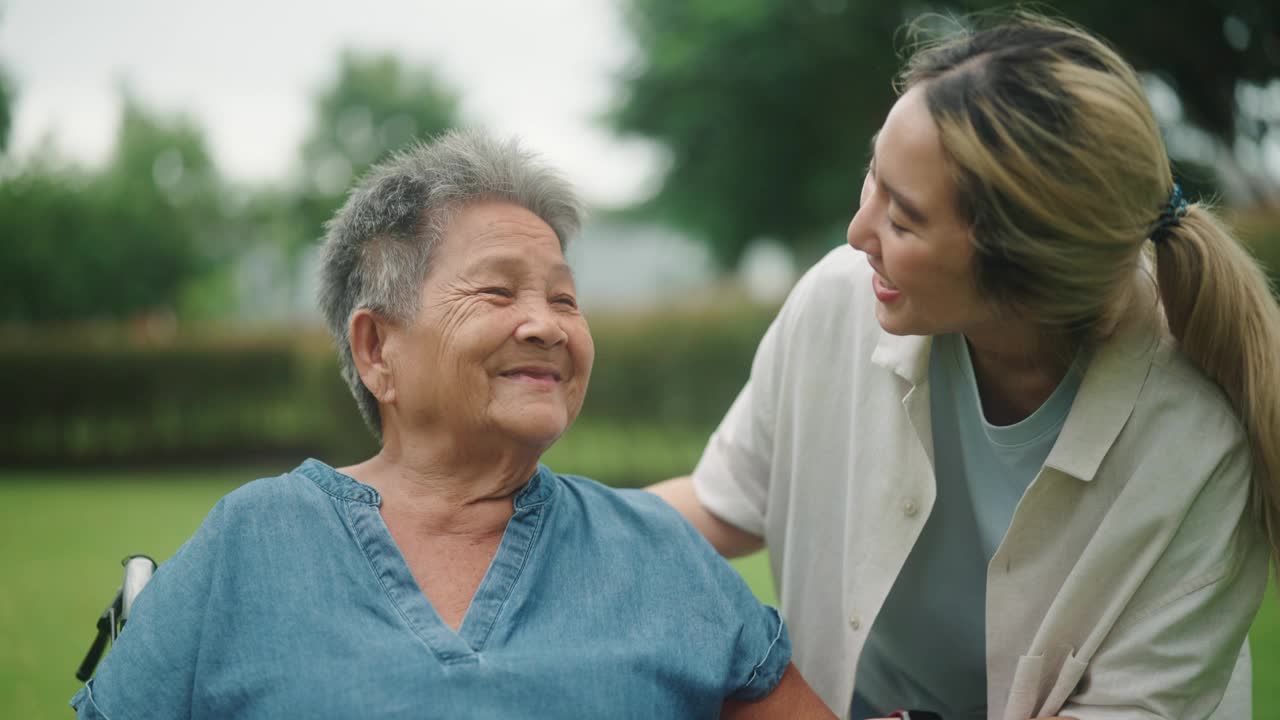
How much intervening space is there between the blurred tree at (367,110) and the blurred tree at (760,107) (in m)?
16.4

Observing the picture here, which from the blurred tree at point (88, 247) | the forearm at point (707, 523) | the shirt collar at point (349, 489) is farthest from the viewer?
the blurred tree at point (88, 247)

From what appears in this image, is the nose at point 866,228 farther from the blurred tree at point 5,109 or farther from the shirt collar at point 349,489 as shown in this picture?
the blurred tree at point 5,109

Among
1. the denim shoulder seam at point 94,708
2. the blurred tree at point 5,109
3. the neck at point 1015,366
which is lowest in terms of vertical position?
the denim shoulder seam at point 94,708

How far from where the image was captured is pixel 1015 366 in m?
2.08

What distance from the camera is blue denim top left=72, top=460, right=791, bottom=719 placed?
165 cm

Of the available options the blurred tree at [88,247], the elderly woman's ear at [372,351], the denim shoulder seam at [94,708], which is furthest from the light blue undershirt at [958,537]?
the blurred tree at [88,247]

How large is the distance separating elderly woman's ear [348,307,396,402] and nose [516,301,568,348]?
265 mm

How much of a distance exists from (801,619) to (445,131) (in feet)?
4.28

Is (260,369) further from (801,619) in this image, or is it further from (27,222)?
(801,619)

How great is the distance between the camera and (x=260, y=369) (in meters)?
14.6

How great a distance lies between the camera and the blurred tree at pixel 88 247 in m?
14.6

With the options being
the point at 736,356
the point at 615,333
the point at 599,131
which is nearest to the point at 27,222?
the point at 615,333

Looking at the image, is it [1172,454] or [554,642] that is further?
[1172,454]

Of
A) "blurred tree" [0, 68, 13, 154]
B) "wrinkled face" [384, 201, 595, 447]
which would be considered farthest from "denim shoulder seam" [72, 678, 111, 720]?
"blurred tree" [0, 68, 13, 154]
